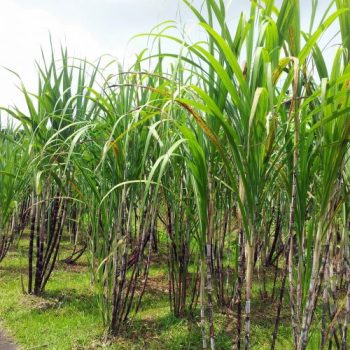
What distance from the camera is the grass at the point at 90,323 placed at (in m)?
2.35

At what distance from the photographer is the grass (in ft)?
7.70

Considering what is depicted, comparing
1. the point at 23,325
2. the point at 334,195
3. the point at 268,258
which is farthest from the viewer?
the point at 268,258

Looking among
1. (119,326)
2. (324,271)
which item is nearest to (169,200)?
(119,326)

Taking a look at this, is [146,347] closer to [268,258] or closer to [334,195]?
[334,195]

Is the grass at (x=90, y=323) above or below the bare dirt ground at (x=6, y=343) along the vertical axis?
above

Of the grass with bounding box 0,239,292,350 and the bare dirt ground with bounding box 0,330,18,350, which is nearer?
the grass with bounding box 0,239,292,350

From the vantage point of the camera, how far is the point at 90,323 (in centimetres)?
270

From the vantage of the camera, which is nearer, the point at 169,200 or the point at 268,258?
the point at 169,200

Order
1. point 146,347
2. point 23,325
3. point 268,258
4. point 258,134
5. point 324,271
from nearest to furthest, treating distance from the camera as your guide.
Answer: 1. point 258,134
2. point 324,271
3. point 146,347
4. point 23,325
5. point 268,258

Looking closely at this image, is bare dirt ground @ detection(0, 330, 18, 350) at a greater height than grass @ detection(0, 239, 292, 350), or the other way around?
grass @ detection(0, 239, 292, 350)

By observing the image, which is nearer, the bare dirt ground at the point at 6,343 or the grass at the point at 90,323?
the grass at the point at 90,323

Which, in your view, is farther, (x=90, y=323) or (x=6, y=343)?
(x=90, y=323)

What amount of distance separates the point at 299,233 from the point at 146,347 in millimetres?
1339

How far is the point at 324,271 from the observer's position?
1467 mm
